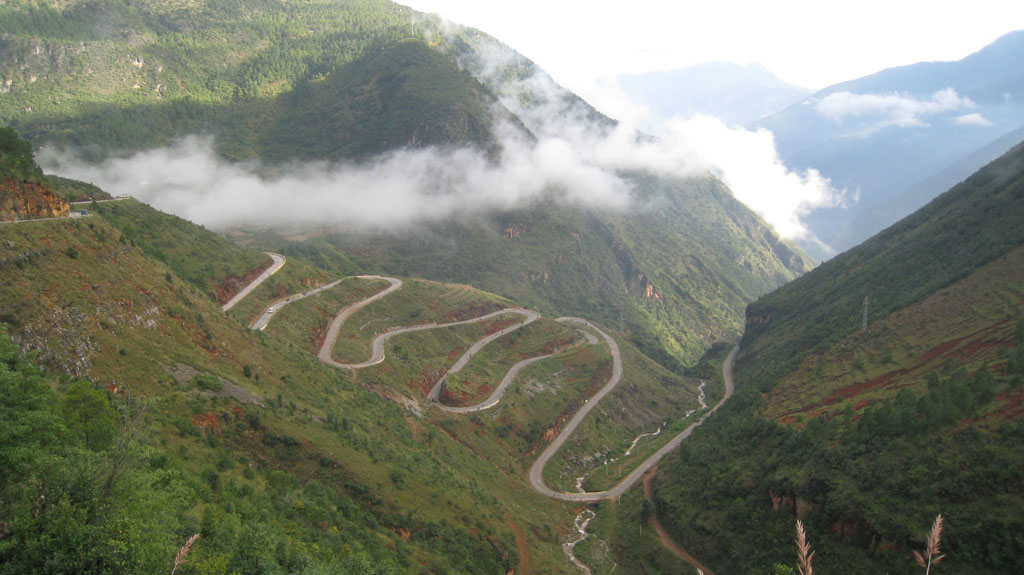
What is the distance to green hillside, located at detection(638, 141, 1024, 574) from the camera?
4531cm

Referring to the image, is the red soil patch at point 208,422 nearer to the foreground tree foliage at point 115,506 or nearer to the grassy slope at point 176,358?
the grassy slope at point 176,358

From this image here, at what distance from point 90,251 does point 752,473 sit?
69.7 metres

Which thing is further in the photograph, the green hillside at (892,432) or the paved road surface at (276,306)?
the paved road surface at (276,306)

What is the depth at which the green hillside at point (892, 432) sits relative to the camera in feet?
149

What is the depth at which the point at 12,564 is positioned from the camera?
15.5 metres

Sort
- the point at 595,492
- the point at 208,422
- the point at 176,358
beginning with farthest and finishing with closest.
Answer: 1. the point at 595,492
2. the point at 176,358
3. the point at 208,422

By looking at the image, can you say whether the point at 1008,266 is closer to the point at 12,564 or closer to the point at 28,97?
the point at 12,564

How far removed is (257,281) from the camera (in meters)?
97.1

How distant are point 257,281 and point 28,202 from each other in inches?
1955

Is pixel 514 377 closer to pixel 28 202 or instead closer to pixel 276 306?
pixel 276 306

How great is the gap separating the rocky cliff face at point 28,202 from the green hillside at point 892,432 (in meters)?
69.7

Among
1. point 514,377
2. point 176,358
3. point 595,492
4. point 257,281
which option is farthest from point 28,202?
point 514,377

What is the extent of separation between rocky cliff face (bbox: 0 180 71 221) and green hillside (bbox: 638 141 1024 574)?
229 ft

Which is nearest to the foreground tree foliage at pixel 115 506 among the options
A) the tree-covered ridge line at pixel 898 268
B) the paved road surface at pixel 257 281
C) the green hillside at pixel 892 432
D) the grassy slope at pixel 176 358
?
→ the grassy slope at pixel 176 358
